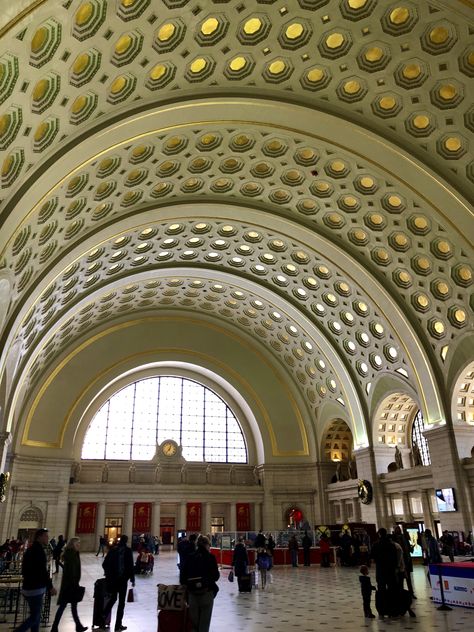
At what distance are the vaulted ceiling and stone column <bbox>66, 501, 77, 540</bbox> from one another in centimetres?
644

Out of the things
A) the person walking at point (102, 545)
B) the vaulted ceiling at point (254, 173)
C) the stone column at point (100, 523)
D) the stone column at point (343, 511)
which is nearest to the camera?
the vaulted ceiling at point (254, 173)

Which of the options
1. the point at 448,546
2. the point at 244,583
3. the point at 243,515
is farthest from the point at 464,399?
the point at 243,515

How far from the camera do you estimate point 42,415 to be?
30188 millimetres

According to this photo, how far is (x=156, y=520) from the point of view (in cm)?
3244

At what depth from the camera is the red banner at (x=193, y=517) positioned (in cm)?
3339

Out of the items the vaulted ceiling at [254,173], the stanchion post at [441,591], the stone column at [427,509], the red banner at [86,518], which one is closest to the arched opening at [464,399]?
the vaulted ceiling at [254,173]

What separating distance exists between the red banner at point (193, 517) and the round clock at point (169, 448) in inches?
134

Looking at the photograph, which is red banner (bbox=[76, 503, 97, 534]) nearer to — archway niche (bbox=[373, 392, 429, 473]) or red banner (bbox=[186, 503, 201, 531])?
red banner (bbox=[186, 503, 201, 531])

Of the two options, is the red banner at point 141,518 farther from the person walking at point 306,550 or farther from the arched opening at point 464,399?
the arched opening at point 464,399

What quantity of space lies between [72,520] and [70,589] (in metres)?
23.9

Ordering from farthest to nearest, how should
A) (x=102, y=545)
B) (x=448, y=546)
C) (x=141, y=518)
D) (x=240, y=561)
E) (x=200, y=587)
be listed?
(x=141, y=518) → (x=102, y=545) → (x=448, y=546) → (x=240, y=561) → (x=200, y=587)

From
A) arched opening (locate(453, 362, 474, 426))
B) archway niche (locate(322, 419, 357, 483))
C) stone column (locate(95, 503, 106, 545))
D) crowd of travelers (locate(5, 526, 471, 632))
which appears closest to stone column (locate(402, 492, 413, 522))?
arched opening (locate(453, 362, 474, 426))

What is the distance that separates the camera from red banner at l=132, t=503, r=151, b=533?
32.4 meters

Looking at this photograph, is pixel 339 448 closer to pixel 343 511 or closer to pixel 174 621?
pixel 343 511
